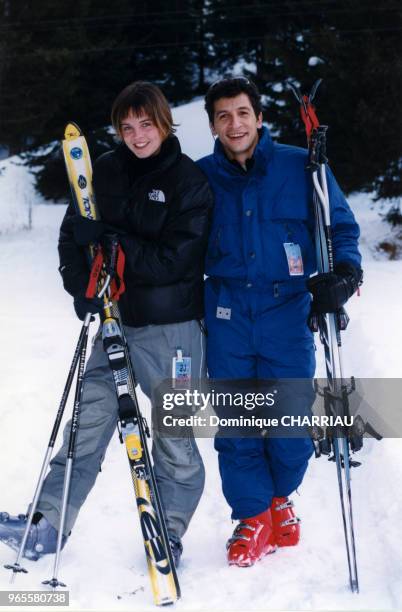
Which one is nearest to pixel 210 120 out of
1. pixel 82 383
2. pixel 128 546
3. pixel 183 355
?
pixel 183 355

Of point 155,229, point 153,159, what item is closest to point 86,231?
point 155,229

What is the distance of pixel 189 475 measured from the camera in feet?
11.1

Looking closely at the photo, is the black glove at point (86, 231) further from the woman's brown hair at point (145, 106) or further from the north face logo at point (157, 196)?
the woman's brown hair at point (145, 106)

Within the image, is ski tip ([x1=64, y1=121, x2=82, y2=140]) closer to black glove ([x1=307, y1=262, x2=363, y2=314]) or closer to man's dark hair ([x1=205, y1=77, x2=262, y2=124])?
man's dark hair ([x1=205, y1=77, x2=262, y2=124])

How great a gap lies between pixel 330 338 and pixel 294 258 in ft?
1.33

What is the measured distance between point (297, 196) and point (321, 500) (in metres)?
1.82

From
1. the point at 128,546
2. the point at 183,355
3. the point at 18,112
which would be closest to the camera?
the point at 183,355

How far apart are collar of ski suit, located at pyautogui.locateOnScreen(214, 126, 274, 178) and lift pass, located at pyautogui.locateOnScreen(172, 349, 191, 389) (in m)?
0.88

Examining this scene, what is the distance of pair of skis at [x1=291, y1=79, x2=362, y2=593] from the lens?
322 centimetres

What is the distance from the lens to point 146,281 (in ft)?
10.6

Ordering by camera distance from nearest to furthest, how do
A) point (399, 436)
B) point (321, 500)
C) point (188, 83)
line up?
point (321, 500) < point (399, 436) < point (188, 83)

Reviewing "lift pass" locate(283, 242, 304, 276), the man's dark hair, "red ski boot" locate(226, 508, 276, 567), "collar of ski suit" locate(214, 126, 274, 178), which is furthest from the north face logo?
"red ski boot" locate(226, 508, 276, 567)

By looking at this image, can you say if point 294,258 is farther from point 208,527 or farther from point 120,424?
point 208,527

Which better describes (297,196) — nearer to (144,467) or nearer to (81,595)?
(144,467)
